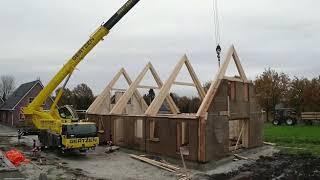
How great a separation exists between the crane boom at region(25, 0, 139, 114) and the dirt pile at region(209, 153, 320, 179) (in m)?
9.10

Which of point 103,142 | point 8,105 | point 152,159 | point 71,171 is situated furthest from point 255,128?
point 8,105

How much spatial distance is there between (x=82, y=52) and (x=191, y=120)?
289 inches

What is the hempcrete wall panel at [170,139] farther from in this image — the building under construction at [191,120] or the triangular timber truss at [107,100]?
the triangular timber truss at [107,100]

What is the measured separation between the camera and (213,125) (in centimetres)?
1856

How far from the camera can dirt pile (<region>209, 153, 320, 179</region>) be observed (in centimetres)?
1569

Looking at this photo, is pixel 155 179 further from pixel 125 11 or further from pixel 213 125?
pixel 125 11

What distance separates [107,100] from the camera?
28.2m

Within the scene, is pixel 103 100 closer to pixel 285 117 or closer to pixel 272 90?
pixel 285 117

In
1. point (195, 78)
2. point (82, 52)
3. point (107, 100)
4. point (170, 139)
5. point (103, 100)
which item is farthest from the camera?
point (107, 100)

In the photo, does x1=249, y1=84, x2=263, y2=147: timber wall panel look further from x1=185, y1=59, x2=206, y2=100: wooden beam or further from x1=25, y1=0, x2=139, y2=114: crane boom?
x1=25, y1=0, x2=139, y2=114: crane boom

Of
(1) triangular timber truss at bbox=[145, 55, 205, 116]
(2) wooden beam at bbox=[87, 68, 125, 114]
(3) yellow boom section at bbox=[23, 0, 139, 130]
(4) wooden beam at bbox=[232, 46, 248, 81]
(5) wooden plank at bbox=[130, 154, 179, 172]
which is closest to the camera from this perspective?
(5) wooden plank at bbox=[130, 154, 179, 172]

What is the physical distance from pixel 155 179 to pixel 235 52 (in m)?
9.00

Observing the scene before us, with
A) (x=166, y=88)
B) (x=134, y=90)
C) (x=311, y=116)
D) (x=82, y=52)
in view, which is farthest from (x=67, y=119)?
(x=311, y=116)

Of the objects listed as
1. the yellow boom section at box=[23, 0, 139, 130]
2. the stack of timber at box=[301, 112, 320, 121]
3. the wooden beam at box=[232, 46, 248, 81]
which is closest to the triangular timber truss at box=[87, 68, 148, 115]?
the yellow boom section at box=[23, 0, 139, 130]
